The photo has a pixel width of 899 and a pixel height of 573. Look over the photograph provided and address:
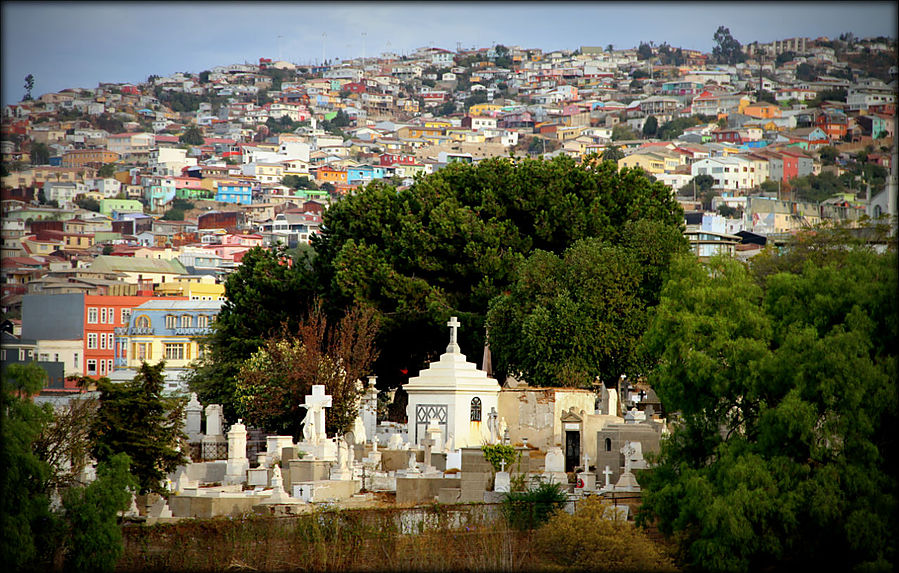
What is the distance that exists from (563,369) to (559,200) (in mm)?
8379

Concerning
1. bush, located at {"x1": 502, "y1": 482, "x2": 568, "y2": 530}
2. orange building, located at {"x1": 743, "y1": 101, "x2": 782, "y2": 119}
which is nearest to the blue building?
orange building, located at {"x1": 743, "y1": 101, "x2": 782, "y2": 119}

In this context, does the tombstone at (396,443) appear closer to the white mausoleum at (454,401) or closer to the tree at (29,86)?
the white mausoleum at (454,401)

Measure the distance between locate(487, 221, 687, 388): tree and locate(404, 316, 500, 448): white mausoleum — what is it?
359 centimetres

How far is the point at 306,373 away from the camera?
29.0 metres

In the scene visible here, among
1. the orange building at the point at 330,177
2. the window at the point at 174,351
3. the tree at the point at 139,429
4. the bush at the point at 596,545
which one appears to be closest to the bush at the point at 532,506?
the bush at the point at 596,545

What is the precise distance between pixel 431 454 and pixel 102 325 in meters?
61.2

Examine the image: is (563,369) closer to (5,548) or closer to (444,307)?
(444,307)

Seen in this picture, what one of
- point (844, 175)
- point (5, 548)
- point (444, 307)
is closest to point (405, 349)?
point (444, 307)

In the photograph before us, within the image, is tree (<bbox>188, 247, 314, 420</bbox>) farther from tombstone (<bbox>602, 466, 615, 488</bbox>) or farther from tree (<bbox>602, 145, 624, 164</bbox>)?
tree (<bbox>602, 145, 624, 164</bbox>)

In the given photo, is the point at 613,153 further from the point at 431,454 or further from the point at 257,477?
the point at 257,477

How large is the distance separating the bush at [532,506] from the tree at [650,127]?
562 feet

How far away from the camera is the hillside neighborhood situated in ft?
72.4

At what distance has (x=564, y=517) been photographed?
17.6m

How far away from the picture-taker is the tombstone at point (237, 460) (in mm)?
23484
